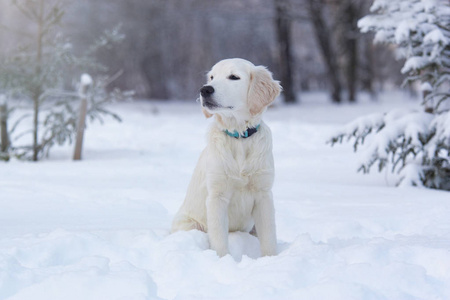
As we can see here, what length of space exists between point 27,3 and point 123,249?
6.58 m

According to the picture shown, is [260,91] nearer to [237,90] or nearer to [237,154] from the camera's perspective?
[237,90]

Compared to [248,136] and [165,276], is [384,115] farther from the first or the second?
[165,276]

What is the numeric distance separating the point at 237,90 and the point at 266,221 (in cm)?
86

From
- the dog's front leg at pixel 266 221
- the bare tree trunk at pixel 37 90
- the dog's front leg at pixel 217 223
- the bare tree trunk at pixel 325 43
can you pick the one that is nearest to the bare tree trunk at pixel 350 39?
the bare tree trunk at pixel 325 43

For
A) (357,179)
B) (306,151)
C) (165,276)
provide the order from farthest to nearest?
(306,151)
(357,179)
(165,276)

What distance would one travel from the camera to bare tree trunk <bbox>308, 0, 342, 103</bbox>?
19.6 meters

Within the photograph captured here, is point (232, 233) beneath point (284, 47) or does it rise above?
beneath

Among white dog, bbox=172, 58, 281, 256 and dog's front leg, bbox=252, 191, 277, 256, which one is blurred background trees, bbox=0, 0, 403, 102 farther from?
dog's front leg, bbox=252, 191, 277, 256

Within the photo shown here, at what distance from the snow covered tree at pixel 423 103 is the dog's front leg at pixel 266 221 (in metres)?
2.80

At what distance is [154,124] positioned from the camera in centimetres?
1390

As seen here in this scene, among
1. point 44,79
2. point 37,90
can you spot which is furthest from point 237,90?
point 37,90

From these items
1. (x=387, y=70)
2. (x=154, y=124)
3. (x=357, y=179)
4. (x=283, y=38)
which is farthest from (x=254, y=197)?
(x=387, y=70)

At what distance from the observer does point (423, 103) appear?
19.4ft

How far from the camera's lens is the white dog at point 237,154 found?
10.4ft
